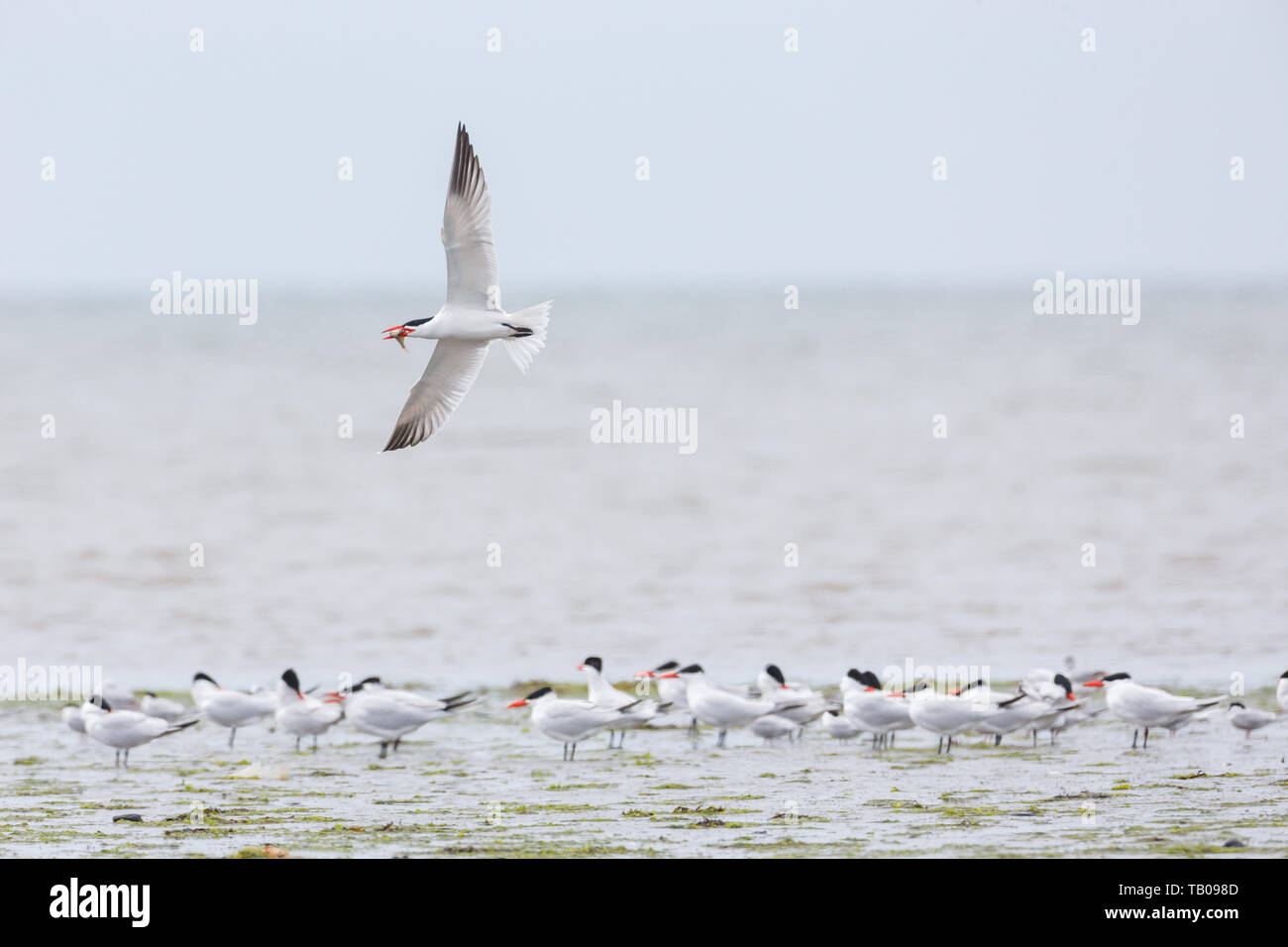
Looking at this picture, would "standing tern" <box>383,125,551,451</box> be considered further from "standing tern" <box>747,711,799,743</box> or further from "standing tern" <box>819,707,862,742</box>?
"standing tern" <box>819,707,862,742</box>

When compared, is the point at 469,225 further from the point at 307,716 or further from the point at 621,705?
the point at 307,716

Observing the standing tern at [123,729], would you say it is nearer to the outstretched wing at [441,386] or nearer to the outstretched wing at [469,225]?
the outstretched wing at [441,386]

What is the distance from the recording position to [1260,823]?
7.79m

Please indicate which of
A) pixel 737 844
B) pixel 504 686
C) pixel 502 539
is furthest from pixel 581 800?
pixel 502 539

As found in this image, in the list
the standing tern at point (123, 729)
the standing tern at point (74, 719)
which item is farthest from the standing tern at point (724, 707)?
the standing tern at point (74, 719)

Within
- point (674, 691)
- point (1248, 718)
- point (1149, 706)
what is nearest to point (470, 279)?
point (674, 691)

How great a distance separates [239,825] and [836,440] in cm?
2321

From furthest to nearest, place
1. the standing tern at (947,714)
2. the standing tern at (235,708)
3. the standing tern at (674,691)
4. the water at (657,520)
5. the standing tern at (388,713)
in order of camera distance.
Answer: the water at (657,520) → the standing tern at (674,691) → the standing tern at (235,708) → the standing tern at (388,713) → the standing tern at (947,714)

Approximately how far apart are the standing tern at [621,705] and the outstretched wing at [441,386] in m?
2.35

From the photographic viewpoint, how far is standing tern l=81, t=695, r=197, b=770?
10.1 meters

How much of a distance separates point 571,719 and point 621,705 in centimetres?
44

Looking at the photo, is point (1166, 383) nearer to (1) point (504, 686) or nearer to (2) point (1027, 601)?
(2) point (1027, 601)

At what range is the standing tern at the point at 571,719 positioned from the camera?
1009 cm

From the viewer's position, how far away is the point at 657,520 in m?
21.5
